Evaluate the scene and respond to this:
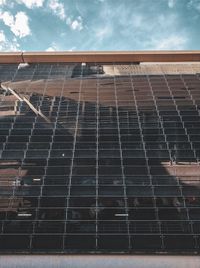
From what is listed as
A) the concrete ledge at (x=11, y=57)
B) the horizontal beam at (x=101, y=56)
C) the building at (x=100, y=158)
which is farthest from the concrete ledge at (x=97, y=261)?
the concrete ledge at (x=11, y=57)

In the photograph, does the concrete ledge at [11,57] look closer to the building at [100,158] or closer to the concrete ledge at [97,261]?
the building at [100,158]

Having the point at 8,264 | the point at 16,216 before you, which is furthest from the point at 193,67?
the point at 8,264

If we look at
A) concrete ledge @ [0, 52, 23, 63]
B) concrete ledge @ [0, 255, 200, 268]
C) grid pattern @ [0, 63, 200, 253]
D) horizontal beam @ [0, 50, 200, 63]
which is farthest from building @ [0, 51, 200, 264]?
concrete ledge @ [0, 52, 23, 63]

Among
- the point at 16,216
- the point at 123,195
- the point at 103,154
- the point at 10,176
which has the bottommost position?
the point at 16,216

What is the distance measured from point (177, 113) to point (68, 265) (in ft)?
46.8

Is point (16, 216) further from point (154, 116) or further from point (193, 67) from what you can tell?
point (193, 67)

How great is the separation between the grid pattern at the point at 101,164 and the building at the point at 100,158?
0.06 m

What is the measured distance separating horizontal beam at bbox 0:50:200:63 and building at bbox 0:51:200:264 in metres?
0.34

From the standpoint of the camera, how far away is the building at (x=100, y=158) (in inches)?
711

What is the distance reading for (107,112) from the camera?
27.0m

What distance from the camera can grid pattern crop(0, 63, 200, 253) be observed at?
18031 millimetres

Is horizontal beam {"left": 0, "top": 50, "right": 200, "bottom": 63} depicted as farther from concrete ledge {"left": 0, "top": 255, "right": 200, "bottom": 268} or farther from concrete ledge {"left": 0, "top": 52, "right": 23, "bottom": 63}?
concrete ledge {"left": 0, "top": 255, "right": 200, "bottom": 268}

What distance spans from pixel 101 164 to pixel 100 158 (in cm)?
55

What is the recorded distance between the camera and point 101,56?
35031mm
